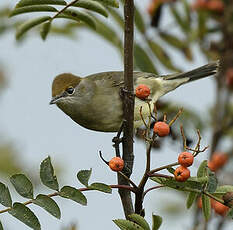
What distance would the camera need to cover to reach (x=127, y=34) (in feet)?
7.86

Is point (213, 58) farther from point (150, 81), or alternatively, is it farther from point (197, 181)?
point (197, 181)

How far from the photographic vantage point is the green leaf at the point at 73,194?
2.29 meters

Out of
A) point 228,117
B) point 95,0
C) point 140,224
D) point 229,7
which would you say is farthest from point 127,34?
point 229,7

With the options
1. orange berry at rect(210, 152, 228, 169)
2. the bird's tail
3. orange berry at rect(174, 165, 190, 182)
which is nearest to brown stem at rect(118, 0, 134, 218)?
orange berry at rect(174, 165, 190, 182)

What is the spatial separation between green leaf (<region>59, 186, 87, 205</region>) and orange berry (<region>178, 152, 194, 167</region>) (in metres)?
0.43

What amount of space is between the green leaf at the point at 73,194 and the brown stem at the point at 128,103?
0.20 meters

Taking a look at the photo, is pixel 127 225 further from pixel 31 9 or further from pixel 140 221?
pixel 31 9

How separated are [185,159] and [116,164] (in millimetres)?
305

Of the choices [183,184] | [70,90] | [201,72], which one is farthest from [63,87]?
[183,184]

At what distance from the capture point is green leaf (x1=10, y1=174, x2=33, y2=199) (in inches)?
92.4

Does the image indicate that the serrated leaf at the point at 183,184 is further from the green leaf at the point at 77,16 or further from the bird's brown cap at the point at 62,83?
the bird's brown cap at the point at 62,83

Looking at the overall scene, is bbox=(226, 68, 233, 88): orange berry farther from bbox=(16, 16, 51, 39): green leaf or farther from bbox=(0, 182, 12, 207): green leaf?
bbox=(0, 182, 12, 207): green leaf

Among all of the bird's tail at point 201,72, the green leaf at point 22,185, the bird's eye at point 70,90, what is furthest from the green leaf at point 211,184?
the bird's tail at point 201,72

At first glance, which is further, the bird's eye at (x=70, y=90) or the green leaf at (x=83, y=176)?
the bird's eye at (x=70, y=90)
